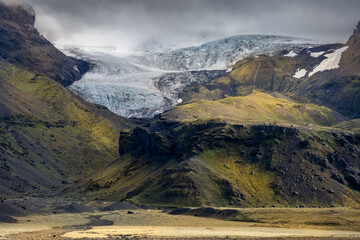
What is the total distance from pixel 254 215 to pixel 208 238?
47.1 meters

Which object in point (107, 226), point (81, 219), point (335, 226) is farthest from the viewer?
point (81, 219)

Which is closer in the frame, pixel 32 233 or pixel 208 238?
pixel 208 238

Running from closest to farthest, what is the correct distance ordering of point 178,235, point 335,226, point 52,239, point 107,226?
1. point 52,239
2. point 178,235
3. point 335,226
4. point 107,226

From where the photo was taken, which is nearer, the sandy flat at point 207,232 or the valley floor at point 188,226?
the sandy flat at point 207,232

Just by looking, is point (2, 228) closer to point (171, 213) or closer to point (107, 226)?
point (107, 226)

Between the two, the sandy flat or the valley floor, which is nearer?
the sandy flat

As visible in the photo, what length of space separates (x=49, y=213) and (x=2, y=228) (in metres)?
59.5

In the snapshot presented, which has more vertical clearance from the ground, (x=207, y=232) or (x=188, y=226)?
(x=207, y=232)

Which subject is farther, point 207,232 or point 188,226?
point 188,226

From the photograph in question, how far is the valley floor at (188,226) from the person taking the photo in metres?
122

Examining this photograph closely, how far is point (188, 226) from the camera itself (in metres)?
150

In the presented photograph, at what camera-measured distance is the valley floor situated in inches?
4808

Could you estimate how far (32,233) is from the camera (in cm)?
12694

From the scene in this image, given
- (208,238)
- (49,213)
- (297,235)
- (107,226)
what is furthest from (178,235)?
(49,213)
